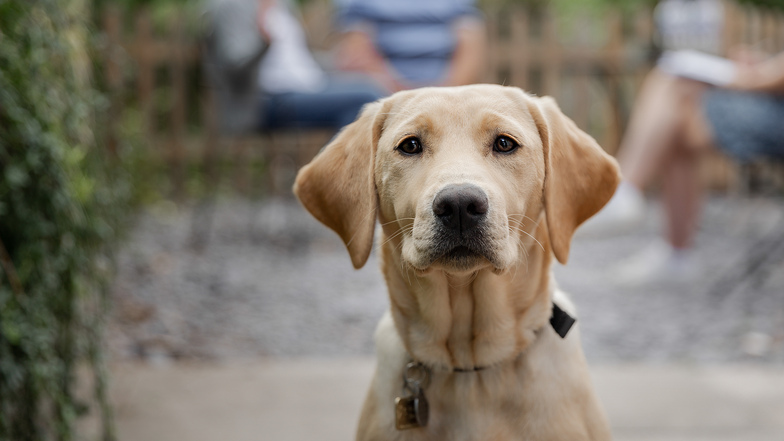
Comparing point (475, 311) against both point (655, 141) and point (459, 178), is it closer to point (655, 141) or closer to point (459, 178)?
point (459, 178)

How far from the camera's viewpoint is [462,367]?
2227mm

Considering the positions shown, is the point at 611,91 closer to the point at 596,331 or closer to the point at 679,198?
the point at 679,198

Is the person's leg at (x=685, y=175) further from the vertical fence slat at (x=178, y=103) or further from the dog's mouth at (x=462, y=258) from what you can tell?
the vertical fence slat at (x=178, y=103)

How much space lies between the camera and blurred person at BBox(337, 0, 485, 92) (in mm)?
6660

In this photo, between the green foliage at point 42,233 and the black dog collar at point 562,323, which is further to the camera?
the green foliage at point 42,233

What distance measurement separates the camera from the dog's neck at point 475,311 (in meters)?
2.23

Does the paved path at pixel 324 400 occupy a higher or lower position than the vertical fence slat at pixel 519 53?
lower

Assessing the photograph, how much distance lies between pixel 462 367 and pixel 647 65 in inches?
321

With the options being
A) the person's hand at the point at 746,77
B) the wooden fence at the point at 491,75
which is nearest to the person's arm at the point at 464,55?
the person's hand at the point at 746,77

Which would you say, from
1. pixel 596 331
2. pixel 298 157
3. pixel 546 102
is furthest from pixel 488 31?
pixel 546 102

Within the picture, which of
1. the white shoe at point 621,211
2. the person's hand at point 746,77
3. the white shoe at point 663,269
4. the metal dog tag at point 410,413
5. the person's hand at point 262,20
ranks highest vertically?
the person's hand at point 262,20

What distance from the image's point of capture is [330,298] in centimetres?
554

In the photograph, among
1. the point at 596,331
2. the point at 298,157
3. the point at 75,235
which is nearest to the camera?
the point at 75,235

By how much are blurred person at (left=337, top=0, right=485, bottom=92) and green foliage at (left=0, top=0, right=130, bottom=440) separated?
4.06 metres
